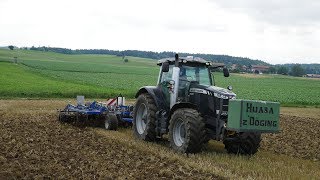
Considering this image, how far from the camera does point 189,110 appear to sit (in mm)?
10391

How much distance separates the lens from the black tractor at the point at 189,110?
10242 mm

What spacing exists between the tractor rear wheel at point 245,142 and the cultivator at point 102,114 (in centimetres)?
477

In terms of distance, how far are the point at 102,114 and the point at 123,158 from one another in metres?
5.61

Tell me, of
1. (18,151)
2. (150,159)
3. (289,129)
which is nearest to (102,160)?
(150,159)

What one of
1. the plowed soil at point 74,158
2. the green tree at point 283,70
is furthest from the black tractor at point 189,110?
the green tree at point 283,70

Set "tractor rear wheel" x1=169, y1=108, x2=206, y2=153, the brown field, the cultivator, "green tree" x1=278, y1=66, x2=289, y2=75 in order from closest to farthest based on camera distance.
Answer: the brown field → "tractor rear wheel" x1=169, y1=108, x2=206, y2=153 → the cultivator → "green tree" x1=278, y1=66, x2=289, y2=75

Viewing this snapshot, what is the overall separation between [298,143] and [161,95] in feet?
15.5

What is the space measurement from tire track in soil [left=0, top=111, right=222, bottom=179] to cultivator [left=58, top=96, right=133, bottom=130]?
3.91 ft

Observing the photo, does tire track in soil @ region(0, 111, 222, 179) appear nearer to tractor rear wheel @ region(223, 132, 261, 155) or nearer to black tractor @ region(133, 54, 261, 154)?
black tractor @ region(133, 54, 261, 154)

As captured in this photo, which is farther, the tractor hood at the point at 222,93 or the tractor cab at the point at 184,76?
the tractor cab at the point at 184,76

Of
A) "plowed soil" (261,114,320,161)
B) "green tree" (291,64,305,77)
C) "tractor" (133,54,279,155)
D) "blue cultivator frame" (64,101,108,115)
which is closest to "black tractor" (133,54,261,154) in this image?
"tractor" (133,54,279,155)

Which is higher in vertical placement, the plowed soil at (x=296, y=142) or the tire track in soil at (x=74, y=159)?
the tire track in soil at (x=74, y=159)

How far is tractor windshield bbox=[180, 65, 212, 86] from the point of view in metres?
11.7

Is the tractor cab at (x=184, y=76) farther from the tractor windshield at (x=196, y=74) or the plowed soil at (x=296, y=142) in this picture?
the plowed soil at (x=296, y=142)
